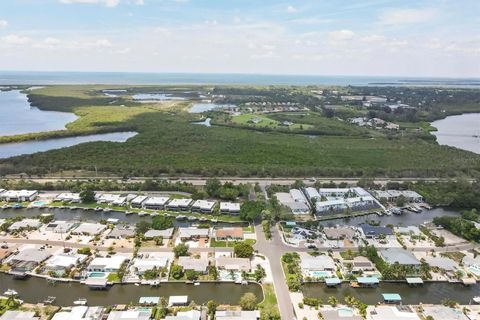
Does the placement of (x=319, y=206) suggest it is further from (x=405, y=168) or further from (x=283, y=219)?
(x=405, y=168)

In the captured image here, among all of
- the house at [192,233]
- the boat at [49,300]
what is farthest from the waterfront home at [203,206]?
the boat at [49,300]

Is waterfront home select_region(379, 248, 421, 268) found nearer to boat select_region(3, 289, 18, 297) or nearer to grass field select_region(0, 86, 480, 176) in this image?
grass field select_region(0, 86, 480, 176)

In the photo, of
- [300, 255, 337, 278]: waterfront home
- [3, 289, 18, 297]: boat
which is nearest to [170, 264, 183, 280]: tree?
Answer: [300, 255, 337, 278]: waterfront home

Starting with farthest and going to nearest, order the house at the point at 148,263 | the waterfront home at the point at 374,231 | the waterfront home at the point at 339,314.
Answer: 1. the waterfront home at the point at 374,231
2. the house at the point at 148,263
3. the waterfront home at the point at 339,314

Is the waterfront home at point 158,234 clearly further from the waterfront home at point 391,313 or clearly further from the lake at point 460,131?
the lake at point 460,131

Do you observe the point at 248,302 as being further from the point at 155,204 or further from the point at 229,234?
the point at 155,204

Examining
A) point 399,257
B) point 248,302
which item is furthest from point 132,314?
point 399,257
